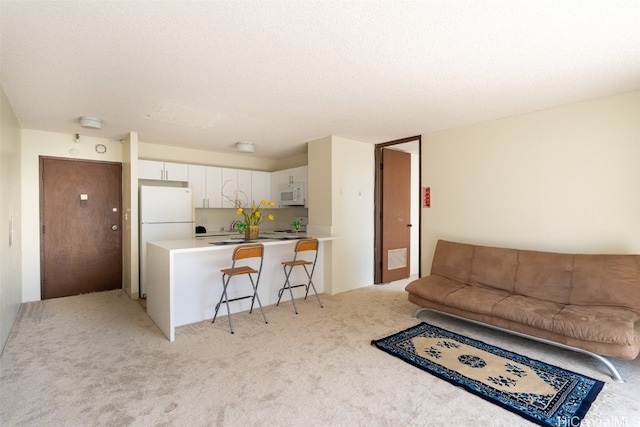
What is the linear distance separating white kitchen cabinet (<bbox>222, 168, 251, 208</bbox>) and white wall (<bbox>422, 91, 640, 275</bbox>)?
329 centimetres

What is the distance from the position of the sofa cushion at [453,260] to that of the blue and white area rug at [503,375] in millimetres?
761

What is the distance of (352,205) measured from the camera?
188 inches

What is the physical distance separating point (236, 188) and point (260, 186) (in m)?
0.50

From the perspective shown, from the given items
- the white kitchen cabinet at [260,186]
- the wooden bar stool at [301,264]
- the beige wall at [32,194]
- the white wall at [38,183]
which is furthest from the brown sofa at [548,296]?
the beige wall at [32,194]

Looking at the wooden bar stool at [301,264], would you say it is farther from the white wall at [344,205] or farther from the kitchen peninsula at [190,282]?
the white wall at [344,205]

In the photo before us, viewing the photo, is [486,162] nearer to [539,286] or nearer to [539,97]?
[539,97]

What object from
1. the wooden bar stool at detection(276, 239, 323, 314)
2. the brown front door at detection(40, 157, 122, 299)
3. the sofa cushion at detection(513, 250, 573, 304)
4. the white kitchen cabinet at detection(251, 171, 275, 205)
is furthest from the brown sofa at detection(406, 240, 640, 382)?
the brown front door at detection(40, 157, 122, 299)

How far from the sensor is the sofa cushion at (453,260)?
11.5ft

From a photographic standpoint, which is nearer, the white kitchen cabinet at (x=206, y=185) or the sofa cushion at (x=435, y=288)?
the sofa cushion at (x=435, y=288)

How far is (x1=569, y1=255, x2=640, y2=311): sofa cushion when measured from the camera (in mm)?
2523

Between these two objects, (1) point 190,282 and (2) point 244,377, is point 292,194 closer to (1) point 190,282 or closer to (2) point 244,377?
(1) point 190,282

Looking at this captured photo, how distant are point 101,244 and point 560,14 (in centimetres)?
572

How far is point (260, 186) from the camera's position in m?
5.91

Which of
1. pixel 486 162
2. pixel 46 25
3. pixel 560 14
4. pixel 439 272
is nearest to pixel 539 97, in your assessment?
pixel 486 162
